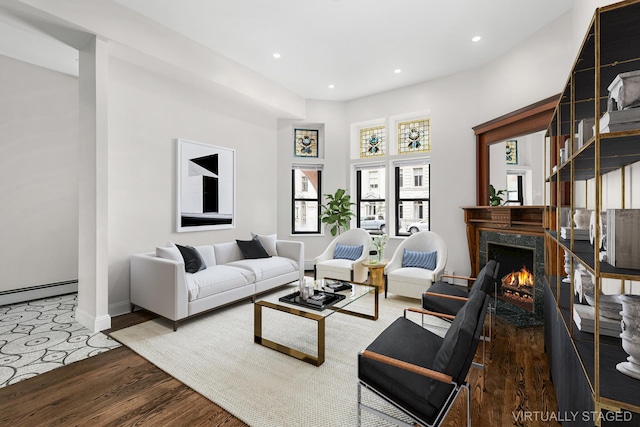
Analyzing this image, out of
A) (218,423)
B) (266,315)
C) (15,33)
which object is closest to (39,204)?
(15,33)

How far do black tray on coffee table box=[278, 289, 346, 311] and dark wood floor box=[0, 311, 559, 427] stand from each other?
0.91 metres

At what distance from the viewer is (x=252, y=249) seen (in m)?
4.92

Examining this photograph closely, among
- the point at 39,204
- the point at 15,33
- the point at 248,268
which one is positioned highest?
the point at 15,33

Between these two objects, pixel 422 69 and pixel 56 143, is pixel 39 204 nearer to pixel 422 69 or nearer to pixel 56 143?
pixel 56 143

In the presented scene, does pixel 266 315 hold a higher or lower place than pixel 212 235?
lower

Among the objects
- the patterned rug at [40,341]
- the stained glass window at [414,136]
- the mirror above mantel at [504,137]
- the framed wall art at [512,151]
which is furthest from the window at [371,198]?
the patterned rug at [40,341]

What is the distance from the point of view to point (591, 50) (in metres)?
1.37

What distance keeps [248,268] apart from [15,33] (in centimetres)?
396

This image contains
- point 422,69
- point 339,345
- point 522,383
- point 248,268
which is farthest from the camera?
point 422,69

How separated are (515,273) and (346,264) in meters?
2.38

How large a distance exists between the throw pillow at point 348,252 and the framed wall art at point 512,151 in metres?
2.60

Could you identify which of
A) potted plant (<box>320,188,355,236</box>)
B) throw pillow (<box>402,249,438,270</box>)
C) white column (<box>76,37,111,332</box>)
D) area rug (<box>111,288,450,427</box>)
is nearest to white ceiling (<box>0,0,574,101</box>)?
white column (<box>76,37,111,332</box>)

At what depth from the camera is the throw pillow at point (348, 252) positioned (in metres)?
Result: 5.15

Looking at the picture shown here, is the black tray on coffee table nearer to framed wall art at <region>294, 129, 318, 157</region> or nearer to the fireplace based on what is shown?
the fireplace
